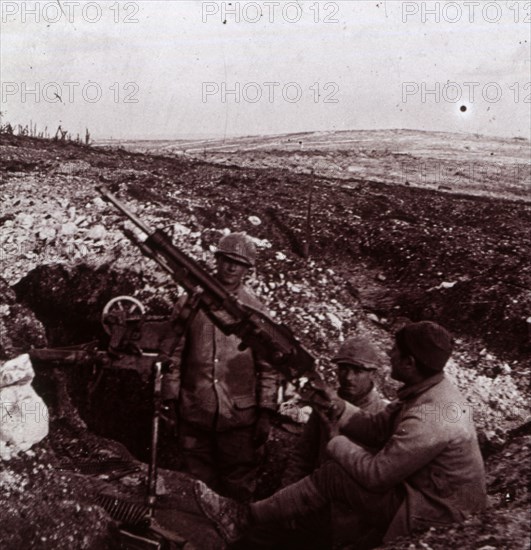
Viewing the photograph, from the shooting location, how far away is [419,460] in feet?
11.8

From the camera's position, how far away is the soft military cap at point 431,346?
3701mm

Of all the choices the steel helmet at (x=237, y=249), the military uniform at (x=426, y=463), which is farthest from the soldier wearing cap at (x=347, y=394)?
the steel helmet at (x=237, y=249)

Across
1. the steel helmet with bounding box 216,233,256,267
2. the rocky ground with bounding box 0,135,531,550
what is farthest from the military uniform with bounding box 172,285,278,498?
the rocky ground with bounding box 0,135,531,550

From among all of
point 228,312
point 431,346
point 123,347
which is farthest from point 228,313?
point 431,346

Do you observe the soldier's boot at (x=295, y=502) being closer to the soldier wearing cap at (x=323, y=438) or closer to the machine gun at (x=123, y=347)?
the soldier wearing cap at (x=323, y=438)

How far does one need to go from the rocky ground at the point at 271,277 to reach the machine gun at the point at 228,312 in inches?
60.0

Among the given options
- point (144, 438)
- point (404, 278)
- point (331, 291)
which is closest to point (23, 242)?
point (144, 438)

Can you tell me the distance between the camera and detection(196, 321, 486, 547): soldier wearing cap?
3607 mm

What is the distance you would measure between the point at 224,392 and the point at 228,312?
765 millimetres

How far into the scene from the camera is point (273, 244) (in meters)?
7.69

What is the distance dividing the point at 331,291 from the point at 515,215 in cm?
353

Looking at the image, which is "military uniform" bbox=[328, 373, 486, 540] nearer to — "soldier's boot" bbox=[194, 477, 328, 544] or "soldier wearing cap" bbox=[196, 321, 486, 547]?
"soldier wearing cap" bbox=[196, 321, 486, 547]

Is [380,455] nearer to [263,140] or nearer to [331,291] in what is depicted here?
[331,291]

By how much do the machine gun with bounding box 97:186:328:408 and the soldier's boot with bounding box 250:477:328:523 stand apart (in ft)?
2.31
